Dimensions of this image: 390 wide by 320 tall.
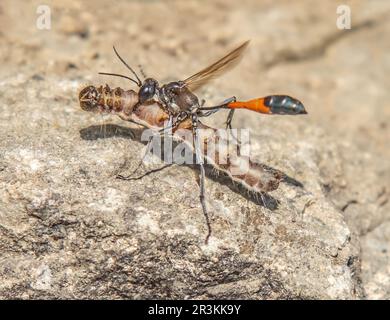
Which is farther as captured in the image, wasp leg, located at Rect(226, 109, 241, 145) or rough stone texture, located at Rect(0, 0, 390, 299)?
wasp leg, located at Rect(226, 109, 241, 145)

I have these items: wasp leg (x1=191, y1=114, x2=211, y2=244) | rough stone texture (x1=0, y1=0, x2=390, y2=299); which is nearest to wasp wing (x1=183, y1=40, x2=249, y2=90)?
wasp leg (x1=191, y1=114, x2=211, y2=244)

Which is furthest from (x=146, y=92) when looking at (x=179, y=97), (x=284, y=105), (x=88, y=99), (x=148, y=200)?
(x=284, y=105)

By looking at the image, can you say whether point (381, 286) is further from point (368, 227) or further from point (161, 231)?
point (161, 231)

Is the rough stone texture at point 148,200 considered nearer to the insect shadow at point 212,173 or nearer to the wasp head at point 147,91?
the insect shadow at point 212,173

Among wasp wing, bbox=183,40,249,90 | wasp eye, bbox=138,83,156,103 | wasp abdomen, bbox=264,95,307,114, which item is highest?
wasp wing, bbox=183,40,249,90

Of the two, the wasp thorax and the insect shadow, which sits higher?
the wasp thorax

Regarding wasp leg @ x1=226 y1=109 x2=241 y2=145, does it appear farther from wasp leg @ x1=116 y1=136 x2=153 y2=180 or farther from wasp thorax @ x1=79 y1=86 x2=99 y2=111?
wasp thorax @ x1=79 y1=86 x2=99 y2=111
